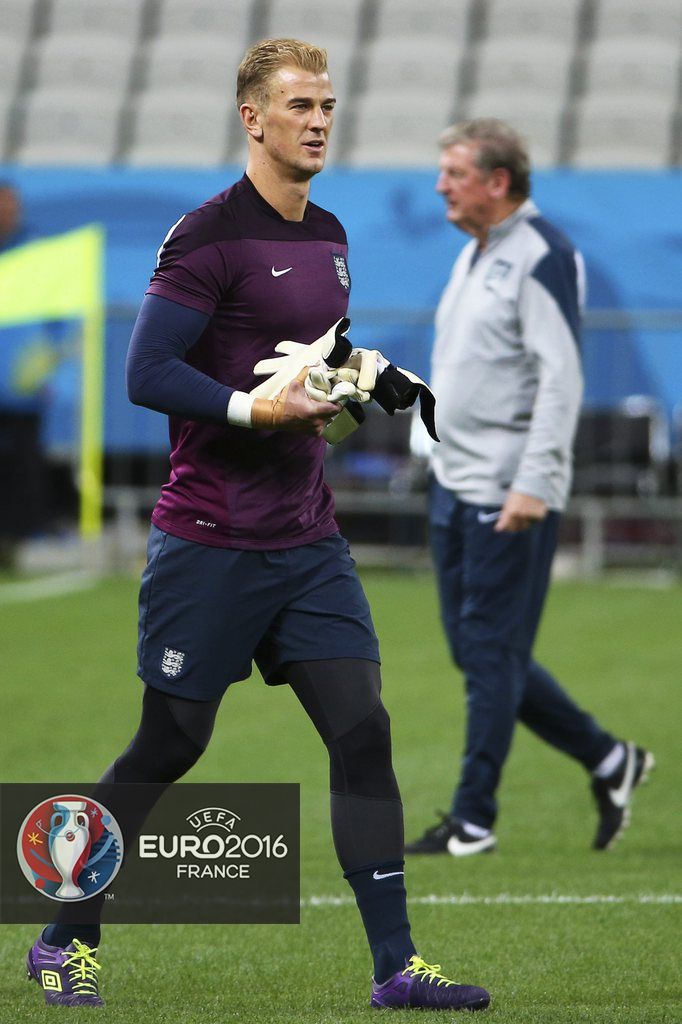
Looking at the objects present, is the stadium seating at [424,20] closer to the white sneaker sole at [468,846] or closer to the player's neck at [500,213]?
the player's neck at [500,213]

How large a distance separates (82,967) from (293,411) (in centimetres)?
118

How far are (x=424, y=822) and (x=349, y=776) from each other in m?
2.09

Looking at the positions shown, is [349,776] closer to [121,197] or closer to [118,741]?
[118,741]

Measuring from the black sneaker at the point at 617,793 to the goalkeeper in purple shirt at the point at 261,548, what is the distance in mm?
1930

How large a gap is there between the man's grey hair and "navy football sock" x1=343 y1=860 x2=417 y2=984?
8.07ft

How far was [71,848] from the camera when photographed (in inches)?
133

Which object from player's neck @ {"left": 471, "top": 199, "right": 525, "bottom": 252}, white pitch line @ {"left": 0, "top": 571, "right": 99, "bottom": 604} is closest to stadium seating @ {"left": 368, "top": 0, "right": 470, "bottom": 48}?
white pitch line @ {"left": 0, "top": 571, "right": 99, "bottom": 604}

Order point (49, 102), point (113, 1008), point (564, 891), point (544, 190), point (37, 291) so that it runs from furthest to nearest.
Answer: point (49, 102) → point (544, 190) → point (37, 291) → point (564, 891) → point (113, 1008)

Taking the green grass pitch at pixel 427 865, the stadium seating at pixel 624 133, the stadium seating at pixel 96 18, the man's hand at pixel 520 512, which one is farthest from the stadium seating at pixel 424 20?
the man's hand at pixel 520 512

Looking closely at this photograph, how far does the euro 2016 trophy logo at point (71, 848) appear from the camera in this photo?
3350mm

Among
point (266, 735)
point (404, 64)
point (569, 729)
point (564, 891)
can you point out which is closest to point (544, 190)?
point (404, 64)

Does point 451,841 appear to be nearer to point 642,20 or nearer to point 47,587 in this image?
point 47,587

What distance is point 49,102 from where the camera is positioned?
19438mm

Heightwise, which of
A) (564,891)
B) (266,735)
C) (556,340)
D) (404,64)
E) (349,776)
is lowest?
(266,735)
